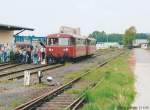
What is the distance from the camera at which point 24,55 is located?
44.8 meters

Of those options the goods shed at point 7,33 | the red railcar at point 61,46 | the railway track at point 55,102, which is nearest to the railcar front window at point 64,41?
the red railcar at point 61,46

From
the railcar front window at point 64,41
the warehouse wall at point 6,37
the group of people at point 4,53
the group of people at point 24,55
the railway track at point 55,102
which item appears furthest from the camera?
the warehouse wall at point 6,37

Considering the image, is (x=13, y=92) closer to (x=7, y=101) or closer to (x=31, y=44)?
(x=7, y=101)

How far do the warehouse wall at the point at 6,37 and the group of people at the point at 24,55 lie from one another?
2425 millimetres

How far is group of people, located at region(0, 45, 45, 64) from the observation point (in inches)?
1714

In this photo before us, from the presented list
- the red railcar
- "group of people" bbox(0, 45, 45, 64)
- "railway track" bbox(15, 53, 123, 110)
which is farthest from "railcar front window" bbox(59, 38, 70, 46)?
"railway track" bbox(15, 53, 123, 110)

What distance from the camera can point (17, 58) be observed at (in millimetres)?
45156

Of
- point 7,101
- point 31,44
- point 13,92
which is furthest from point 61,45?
point 7,101

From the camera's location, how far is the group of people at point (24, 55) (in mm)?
43531

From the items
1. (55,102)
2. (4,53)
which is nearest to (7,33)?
(4,53)

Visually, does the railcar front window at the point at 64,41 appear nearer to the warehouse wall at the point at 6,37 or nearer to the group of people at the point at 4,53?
the warehouse wall at the point at 6,37

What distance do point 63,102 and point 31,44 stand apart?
103 ft

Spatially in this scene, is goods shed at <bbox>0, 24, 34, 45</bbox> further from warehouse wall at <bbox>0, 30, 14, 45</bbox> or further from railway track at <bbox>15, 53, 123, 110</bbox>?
railway track at <bbox>15, 53, 123, 110</bbox>

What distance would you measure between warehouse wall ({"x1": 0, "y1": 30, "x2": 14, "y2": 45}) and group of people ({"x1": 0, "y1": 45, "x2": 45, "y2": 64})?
95.5 inches
